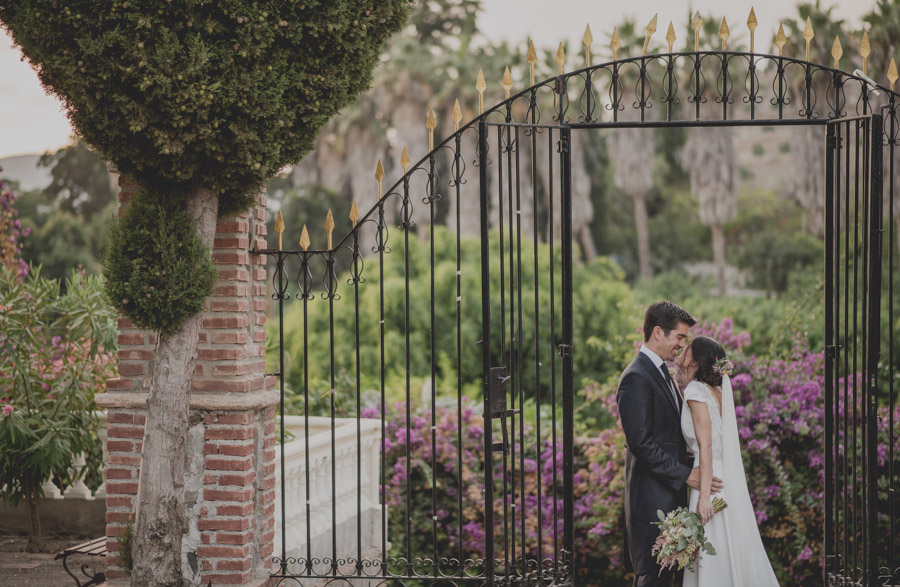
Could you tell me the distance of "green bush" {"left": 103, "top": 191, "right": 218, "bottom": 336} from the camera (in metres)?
3.98

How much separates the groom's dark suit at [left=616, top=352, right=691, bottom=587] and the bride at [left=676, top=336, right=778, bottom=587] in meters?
0.10

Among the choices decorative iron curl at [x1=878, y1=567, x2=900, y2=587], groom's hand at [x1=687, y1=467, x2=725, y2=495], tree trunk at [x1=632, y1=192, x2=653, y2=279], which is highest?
tree trunk at [x1=632, y1=192, x2=653, y2=279]

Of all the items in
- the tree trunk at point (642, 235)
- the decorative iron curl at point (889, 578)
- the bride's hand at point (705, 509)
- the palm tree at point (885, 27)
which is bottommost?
the decorative iron curl at point (889, 578)

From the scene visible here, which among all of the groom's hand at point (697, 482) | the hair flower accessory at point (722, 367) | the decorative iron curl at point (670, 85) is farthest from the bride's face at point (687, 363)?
the decorative iron curl at point (670, 85)

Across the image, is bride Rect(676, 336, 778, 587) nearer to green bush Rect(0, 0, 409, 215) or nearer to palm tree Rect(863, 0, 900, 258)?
green bush Rect(0, 0, 409, 215)

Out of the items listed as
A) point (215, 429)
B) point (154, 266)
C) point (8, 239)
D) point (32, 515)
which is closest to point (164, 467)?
point (215, 429)

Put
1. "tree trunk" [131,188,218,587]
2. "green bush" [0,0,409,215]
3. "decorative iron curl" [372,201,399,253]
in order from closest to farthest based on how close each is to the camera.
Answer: "green bush" [0,0,409,215], "tree trunk" [131,188,218,587], "decorative iron curl" [372,201,399,253]

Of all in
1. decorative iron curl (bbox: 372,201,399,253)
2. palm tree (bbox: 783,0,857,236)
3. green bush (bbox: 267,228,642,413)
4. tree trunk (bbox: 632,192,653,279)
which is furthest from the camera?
tree trunk (bbox: 632,192,653,279)

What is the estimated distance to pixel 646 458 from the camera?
14.8 feet

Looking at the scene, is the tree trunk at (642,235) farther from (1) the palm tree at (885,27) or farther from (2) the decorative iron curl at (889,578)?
(2) the decorative iron curl at (889,578)

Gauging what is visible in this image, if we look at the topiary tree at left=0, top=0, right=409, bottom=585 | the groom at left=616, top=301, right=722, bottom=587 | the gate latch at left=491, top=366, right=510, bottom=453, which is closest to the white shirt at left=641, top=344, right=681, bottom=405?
the groom at left=616, top=301, right=722, bottom=587

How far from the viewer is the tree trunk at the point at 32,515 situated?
638 cm

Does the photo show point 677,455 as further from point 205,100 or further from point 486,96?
point 486,96

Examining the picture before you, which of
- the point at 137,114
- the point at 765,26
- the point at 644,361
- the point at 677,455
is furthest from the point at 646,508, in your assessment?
the point at 765,26
